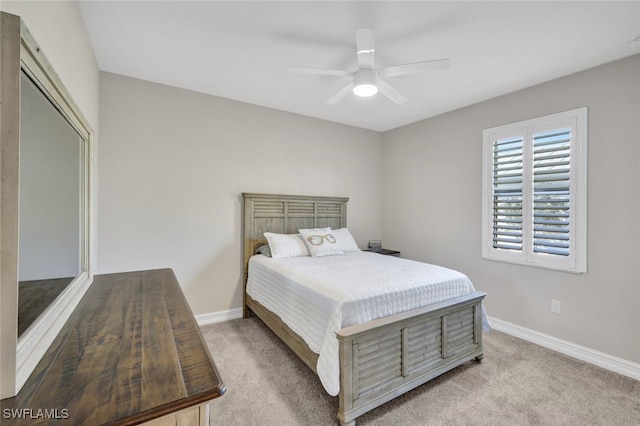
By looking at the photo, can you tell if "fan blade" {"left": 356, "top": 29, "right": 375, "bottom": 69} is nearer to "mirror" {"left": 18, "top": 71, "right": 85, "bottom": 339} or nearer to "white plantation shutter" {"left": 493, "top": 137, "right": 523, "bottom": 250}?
"mirror" {"left": 18, "top": 71, "right": 85, "bottom": 339}

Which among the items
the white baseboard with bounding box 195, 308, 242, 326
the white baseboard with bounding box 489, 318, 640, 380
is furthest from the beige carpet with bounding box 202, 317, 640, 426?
the white baseboard with bounding box 195, 308, 242, 326

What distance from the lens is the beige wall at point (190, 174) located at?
2.80m

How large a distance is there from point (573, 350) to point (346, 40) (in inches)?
134

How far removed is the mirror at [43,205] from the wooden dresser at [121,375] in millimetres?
168

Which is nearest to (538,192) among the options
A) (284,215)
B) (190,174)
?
(284,215)

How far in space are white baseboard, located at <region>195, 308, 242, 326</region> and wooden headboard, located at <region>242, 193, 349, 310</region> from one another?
0.87 feet

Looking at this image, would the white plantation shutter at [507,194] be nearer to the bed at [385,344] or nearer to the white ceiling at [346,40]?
the white ceiling at [346,40]

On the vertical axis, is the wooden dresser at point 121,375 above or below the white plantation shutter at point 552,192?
below

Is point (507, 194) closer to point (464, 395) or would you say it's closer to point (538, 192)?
point (538, 192)

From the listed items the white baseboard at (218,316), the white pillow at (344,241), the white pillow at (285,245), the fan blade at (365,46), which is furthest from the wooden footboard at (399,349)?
the fan blade at (365,46)

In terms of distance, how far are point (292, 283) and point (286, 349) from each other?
778 millimetres

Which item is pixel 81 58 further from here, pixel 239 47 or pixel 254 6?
pixel 254 6

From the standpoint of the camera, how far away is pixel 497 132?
10.5 feet

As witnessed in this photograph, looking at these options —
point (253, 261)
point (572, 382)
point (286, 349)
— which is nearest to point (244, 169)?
point (253, 261)
